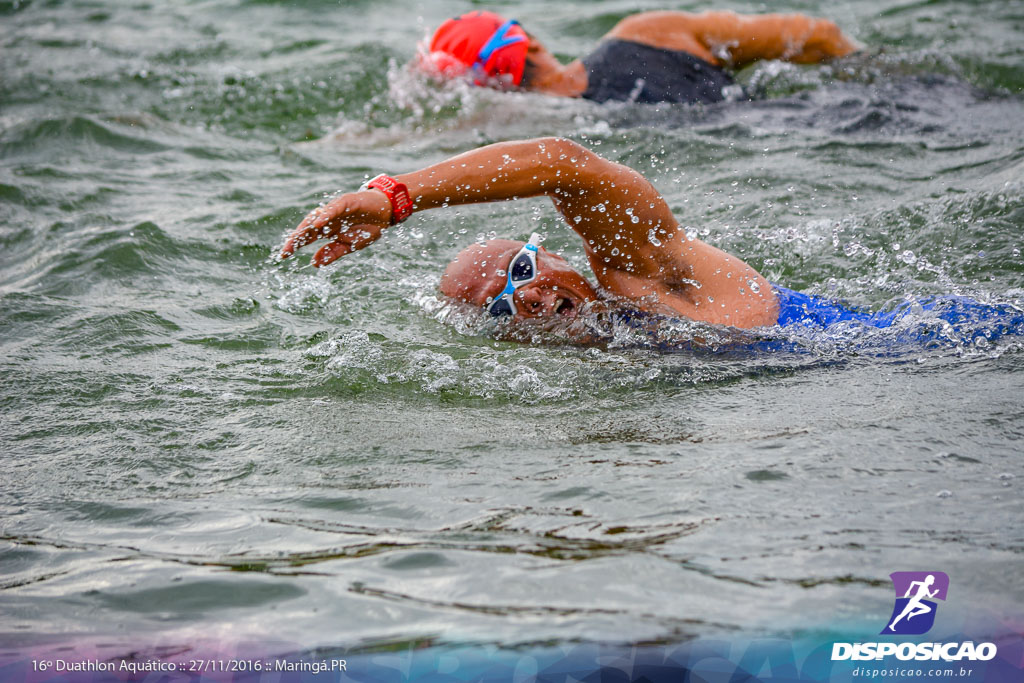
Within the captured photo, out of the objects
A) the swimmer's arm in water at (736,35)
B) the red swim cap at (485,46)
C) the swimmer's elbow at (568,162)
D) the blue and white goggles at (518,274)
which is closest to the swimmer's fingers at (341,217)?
the swimmer's elbow at (568,162)

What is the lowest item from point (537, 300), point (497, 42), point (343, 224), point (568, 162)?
point (537, 300)

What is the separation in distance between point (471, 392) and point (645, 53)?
412 centimetres

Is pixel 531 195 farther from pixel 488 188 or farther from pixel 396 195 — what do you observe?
pixel 396 195

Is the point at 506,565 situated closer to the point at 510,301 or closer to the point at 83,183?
the point at 510,301

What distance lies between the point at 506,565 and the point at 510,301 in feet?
5.80

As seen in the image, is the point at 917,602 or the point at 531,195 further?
the point at 531,195

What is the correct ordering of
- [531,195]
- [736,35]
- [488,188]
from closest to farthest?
[488,188] → [531,195] → [736,35]

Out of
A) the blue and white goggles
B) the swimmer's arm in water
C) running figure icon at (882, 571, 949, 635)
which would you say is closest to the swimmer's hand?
the blue and white goggles

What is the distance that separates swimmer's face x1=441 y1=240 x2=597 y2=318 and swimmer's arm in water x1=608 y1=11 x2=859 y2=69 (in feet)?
11.3

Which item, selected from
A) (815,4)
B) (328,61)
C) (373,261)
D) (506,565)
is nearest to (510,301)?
(373,261)

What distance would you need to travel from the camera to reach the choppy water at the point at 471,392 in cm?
241

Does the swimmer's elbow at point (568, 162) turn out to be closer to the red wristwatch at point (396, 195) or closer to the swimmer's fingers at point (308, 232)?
the red wristwatch at point (396, 195)

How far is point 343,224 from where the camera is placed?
3.32m

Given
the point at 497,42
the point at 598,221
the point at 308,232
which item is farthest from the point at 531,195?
the point at 497,42
